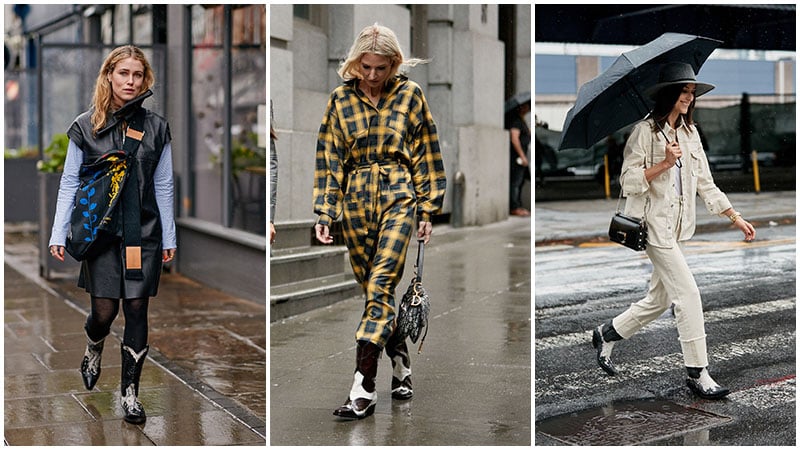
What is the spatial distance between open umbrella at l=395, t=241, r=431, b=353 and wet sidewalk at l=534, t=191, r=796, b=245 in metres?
0.70

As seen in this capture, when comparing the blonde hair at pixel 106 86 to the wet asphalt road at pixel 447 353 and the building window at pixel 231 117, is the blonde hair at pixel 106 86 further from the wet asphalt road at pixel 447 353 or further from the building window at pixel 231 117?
the building window at pixel 231 117

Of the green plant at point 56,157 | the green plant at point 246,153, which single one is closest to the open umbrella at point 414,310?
the green plant at point 246,153

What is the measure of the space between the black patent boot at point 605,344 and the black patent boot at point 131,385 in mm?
2239

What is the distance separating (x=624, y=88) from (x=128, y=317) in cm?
254

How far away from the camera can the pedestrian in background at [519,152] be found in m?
5.19

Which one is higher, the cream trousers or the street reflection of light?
the street reflection of light

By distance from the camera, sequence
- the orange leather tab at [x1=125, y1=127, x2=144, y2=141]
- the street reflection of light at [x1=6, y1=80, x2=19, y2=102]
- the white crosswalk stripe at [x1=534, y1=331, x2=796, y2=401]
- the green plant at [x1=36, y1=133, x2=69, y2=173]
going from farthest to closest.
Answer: the street reflection of light at [x1=6, y1=80, x2=19, y2=102]
the green plant at [x1=36, y1=133, x2=69, y2=173]
the white crosswalk stripe at [x1=534, y1=331, x2=796, y2=401]
the orange leather tab at [x1=125, y1=127, x2=144, y2=141]

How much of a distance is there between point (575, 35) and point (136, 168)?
6.85 ft

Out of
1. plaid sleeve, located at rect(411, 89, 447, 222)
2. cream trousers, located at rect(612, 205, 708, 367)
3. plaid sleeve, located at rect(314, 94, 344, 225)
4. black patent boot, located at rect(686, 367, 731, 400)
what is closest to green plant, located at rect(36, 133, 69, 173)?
plaid sleeve, located at rect(314, 94, 344, 225)

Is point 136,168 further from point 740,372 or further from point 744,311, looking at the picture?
point 744,311

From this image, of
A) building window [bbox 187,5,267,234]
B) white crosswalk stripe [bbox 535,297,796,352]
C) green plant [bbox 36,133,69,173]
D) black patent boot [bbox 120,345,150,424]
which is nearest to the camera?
black patent boot [bbox 120,345,150,424]

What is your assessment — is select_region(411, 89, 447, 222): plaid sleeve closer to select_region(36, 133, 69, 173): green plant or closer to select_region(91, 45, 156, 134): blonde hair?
select_region(91, 45, 156, 134): blonde hair

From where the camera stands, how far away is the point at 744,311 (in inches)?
281

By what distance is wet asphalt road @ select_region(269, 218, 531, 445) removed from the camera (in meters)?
5.20
